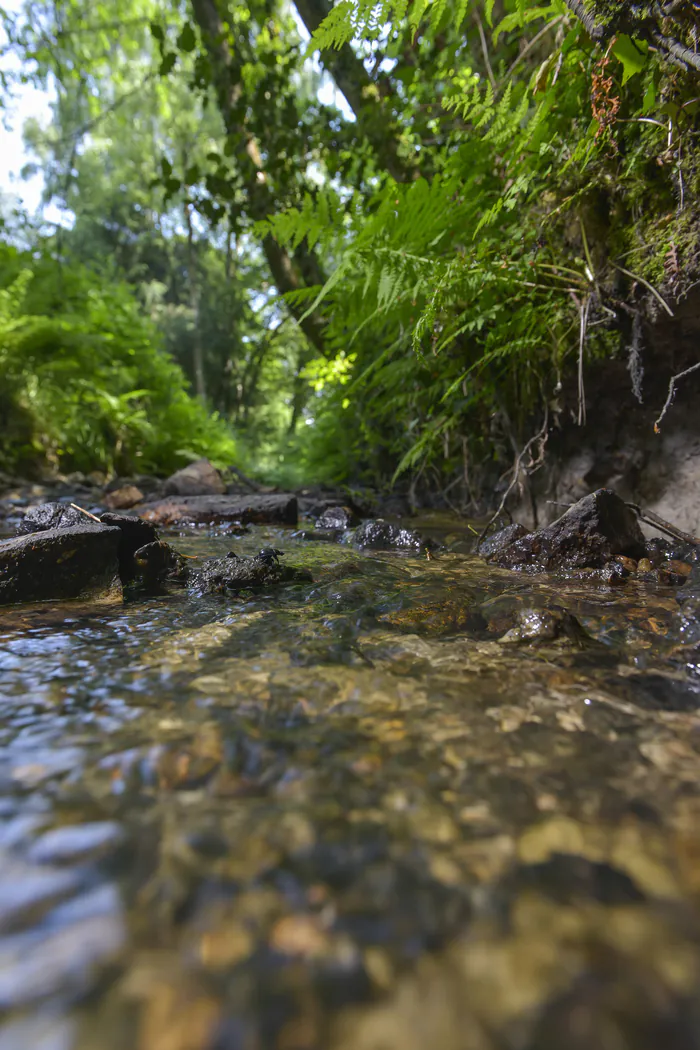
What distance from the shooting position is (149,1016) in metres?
0.52

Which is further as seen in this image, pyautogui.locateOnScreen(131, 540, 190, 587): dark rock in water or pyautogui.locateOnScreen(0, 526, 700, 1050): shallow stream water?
pyautogui.locateOnScreen(131, 540, 190, 587): dark rock in water

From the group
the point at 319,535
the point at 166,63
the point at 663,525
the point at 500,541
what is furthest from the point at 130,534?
the point at 166,63

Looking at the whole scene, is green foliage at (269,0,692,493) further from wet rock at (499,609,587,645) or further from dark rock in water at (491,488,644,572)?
wet rock at (499,609,587,645)

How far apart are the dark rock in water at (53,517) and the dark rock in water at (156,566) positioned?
786mm

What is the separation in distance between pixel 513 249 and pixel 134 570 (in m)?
2.56

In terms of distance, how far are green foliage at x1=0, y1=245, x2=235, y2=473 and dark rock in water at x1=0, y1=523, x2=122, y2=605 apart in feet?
19.7

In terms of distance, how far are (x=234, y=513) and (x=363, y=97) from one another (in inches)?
184

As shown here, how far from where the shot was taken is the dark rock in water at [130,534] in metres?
2.46

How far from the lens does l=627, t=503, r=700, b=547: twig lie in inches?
96.7

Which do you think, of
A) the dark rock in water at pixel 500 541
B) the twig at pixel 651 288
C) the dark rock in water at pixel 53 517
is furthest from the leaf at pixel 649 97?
the dark rock in water at pixel 53 517

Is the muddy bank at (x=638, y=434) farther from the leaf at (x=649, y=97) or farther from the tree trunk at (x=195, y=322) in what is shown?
the tree trunk at (x=195, y=322)

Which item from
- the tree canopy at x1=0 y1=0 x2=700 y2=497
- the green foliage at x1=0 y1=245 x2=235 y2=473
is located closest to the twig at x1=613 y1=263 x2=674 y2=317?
the tree canopy at x1=0 y1=0 x2=700 y2=497

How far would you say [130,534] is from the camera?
2.51 m

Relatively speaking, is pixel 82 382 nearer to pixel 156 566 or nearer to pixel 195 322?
pixel 156 566
